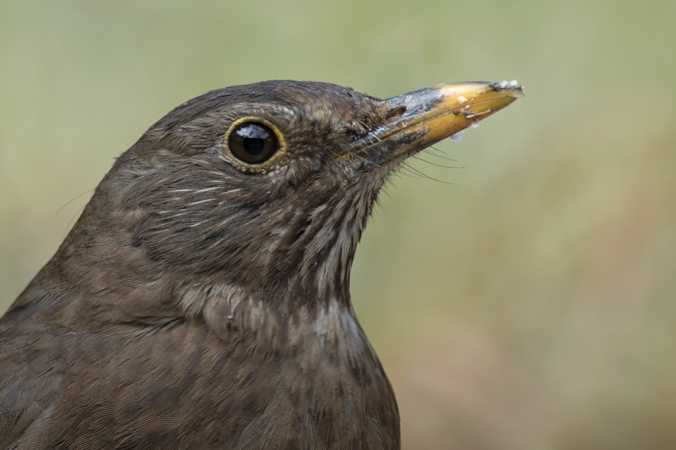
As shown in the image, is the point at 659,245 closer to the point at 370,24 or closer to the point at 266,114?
the point at 370,24

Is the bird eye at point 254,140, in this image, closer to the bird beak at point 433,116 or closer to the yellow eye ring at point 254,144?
the yellow eye ring at point 254,144

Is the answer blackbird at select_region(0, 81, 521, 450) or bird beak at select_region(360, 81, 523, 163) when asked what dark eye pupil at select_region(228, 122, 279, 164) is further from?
bird beak at select_region(360, 81, 523, 163)

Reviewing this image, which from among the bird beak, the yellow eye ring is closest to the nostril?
the bird beak

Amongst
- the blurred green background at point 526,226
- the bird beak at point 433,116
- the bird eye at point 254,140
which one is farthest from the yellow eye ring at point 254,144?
the blurred green background at point 526,226

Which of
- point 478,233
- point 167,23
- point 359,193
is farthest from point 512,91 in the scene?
point 167,23

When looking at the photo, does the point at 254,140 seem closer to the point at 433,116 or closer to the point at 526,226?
the point at 433,116

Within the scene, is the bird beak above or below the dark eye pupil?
above

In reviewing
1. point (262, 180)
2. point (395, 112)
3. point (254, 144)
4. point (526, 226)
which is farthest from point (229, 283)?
point (526, 226)
